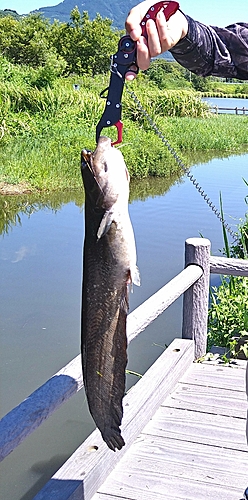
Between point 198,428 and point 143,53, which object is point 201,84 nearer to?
point 198,428

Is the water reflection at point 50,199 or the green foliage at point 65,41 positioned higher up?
the green foliage at point 65,41

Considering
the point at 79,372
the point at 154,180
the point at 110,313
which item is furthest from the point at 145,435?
the point at 154,180

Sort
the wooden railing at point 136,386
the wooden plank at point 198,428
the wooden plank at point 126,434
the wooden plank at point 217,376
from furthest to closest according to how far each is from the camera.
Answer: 1. the wooden plank at point 217,376
2. the wooden plank at point 198,428
3. the wooden plank at point 126,434
4. the wooden railing at point 136,386

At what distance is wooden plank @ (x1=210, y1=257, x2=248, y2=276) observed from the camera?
12.0 feet

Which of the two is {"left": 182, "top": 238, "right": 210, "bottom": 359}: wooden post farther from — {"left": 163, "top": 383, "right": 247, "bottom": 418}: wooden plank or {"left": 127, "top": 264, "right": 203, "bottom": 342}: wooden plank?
{"left": 163, "top": 383, "right": 247, "bottom": 418}: wooden plank

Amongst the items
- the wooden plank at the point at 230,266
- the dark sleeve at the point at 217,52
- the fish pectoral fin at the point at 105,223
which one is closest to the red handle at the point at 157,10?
the dark sleeve at the point at 217,52

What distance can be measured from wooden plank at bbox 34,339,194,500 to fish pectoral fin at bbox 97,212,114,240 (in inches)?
45.6

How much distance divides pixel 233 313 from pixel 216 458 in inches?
86.7

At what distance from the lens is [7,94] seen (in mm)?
17234

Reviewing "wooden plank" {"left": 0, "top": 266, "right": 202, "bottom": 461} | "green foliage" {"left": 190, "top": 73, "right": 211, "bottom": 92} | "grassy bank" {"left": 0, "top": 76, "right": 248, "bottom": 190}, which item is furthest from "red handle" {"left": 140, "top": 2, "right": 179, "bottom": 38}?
"green foliage" {"left": 190, "top": 73, "right": 211, "bottom": 92}

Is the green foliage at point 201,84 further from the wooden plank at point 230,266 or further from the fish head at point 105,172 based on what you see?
the fish head at point 105,172

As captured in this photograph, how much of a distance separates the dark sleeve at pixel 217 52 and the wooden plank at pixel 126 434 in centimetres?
143

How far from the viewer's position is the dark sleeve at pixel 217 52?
1.74 m

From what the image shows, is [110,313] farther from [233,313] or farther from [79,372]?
[233,313]
